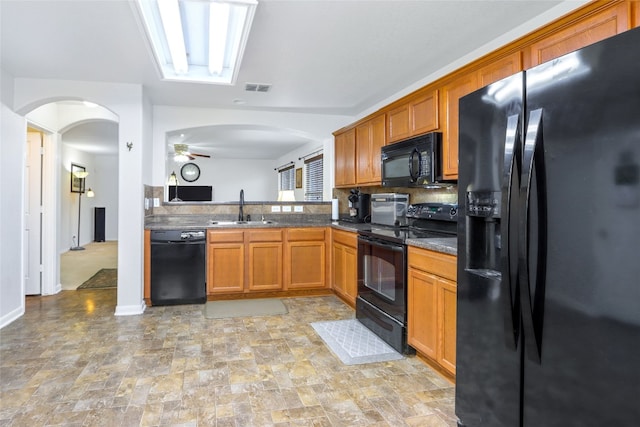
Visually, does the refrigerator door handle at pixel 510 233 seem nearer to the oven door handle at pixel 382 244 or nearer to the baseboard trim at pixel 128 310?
the oven door handle at pixel 382 244

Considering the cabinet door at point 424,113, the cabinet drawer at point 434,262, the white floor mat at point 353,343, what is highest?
the cabinet door at point 424,113

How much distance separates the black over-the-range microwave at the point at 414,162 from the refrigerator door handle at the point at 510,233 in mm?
1484

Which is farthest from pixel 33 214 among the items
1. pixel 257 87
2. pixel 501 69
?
pixel 501 69

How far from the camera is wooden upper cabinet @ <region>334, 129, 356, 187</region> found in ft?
14.6

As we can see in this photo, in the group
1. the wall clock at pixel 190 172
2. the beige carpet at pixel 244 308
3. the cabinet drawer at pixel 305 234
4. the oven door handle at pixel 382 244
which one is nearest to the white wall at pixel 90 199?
the wall clock at pixel 190 172

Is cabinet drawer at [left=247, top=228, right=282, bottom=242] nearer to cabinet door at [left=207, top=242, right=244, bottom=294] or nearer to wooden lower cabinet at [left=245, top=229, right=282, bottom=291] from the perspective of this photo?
wooden lower cabinet at [left=245, top=229, right=282, bottom=291]

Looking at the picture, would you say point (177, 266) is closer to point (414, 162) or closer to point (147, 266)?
point (147, 266)

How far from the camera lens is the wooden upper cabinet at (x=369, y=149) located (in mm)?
3814

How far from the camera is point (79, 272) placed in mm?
5781

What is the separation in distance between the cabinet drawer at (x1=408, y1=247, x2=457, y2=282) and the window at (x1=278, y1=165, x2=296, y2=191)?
641cm

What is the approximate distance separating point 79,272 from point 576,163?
21.4ft

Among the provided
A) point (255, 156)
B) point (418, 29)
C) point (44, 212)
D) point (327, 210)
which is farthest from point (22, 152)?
point (255, 156)

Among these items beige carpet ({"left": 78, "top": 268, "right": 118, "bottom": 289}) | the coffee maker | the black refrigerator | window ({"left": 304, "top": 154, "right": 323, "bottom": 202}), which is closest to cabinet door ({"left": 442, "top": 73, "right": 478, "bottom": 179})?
the black refrigerator

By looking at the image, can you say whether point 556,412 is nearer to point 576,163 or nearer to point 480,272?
point 480,272
